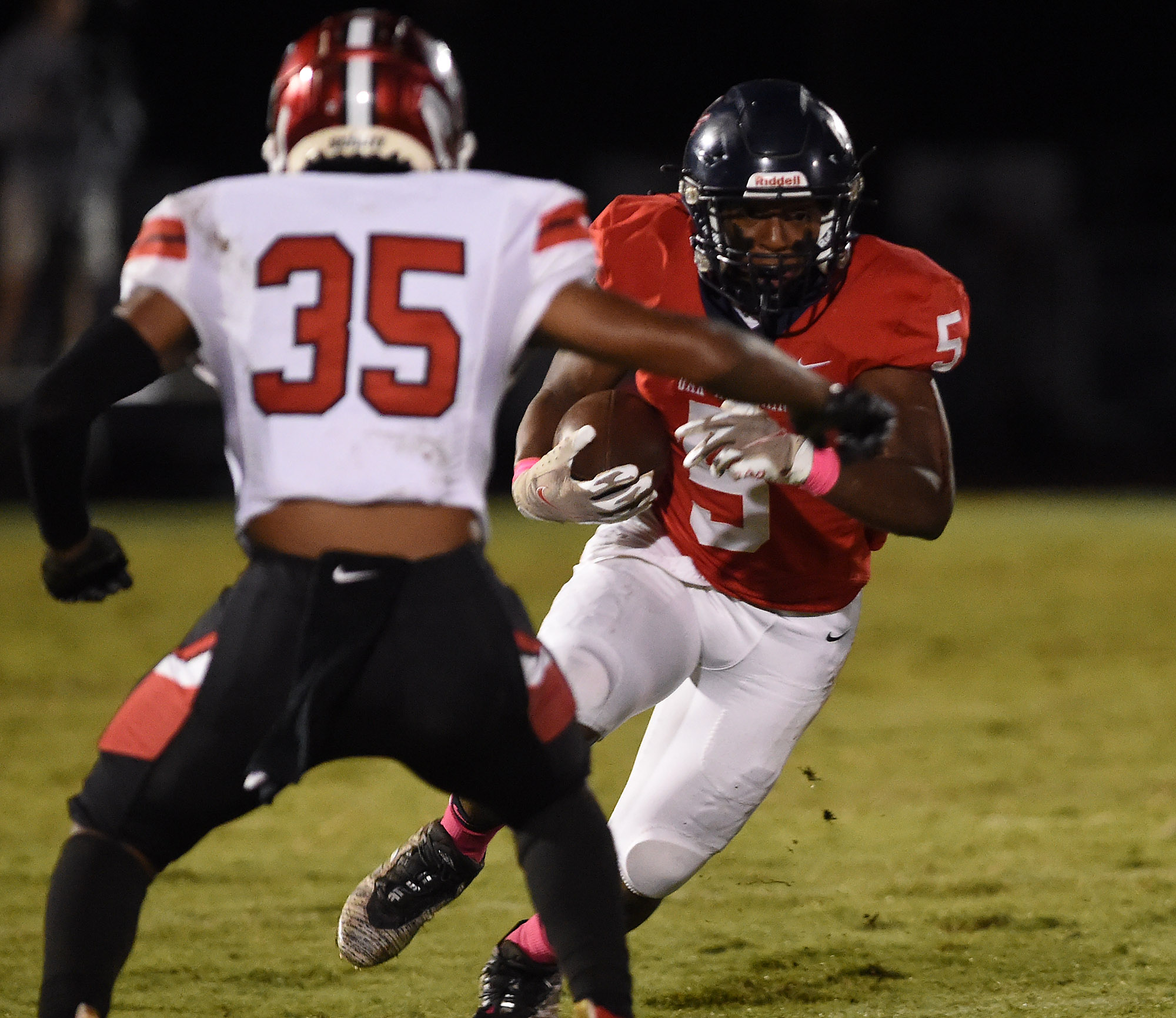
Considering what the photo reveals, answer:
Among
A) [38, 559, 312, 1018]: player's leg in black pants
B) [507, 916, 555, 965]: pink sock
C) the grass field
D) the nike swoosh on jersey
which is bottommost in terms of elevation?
the grass field

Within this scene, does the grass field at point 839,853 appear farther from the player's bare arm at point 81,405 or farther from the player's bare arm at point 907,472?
the player's bare arm at point 81,405

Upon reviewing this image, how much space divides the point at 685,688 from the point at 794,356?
0.71m

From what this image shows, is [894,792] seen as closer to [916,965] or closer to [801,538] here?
[916,965]

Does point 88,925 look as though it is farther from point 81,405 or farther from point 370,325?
point 370,325

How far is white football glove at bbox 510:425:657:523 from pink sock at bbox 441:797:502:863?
647 millimetres

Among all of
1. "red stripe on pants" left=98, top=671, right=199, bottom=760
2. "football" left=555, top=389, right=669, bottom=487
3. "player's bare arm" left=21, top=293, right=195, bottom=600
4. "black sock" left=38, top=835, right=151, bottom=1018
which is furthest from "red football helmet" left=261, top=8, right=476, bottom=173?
"black sock" left=38, top=835, right=151, bottom=1018

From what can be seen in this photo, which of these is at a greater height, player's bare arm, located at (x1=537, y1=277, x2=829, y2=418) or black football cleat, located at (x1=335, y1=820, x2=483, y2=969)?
player's bare arm, located at (x1=537, y1=277, x2=829, y2=418)

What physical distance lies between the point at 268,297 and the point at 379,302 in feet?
0.48

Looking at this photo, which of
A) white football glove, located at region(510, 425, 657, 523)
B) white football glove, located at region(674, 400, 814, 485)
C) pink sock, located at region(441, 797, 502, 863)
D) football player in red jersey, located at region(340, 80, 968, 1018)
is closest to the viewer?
white football glove, located at region(674, 400, 814, 485)

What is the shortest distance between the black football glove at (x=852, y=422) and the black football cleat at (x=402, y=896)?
132 cm

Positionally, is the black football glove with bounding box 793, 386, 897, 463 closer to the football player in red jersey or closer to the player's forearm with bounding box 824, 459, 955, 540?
the player's forearm with bounding box 824, 459, 955, 540

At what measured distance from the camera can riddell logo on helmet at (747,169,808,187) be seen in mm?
3303

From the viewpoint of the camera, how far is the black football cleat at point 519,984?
3.13 metres

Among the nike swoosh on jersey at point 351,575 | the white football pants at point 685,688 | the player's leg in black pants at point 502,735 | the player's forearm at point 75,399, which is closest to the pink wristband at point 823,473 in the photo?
the white football pants at point 685,688
